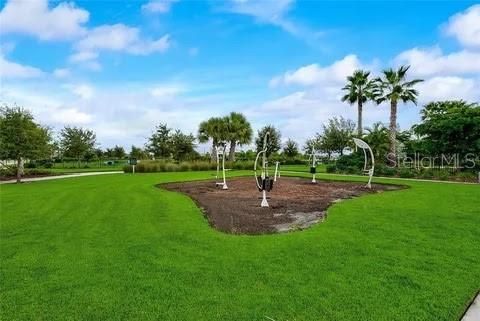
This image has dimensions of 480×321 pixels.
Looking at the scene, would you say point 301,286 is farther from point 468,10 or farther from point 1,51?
point 468,10

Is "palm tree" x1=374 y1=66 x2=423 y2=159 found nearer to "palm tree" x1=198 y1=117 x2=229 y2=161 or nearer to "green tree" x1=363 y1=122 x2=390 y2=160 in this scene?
"green tree" x1=363 y1=122 x2=390 y2=160

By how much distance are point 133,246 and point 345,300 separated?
3.57 metres

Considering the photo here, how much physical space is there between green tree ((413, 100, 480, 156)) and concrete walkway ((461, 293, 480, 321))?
22143mm

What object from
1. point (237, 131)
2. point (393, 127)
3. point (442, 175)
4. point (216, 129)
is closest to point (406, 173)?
point (442, 175)

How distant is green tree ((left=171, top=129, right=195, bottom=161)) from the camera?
42594 mm

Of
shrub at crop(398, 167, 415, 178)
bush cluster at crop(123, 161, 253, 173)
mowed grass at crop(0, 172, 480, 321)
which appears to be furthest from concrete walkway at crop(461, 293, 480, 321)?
bush cluster at crop(123, 161, 253, 173)

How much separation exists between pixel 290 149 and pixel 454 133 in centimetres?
2851

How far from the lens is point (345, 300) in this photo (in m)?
3.88

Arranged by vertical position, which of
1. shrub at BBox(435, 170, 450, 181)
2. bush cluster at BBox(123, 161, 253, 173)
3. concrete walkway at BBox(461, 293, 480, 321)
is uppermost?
bush cluster at BBox(123, 161, 253, 173)

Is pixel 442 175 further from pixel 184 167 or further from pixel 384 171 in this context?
pixel 184 167

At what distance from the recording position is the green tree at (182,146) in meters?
42.6

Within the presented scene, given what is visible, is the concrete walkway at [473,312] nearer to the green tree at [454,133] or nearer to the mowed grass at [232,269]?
the mowed grass at [232,269]

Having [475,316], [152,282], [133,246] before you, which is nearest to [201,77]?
[133,246]

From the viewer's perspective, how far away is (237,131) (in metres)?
46.3
